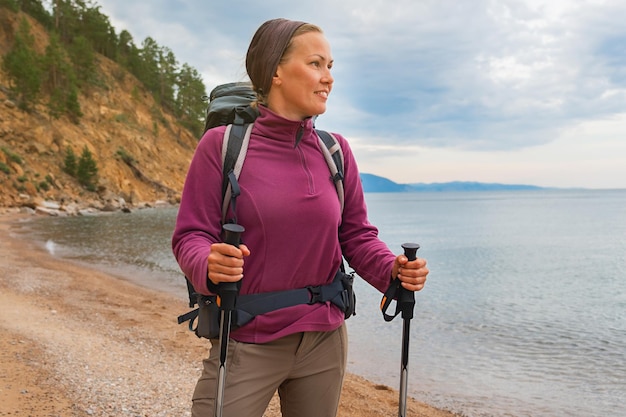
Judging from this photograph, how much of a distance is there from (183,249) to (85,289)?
12.7m

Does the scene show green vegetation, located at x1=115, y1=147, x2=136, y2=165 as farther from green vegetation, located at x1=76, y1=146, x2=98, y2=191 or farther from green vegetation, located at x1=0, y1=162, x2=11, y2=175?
green vegetation, located at x1=0, y1=162, x2=11, y2=175

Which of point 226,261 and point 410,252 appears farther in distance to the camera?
point 410,252

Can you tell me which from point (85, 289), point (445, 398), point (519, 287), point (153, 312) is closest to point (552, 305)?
point (519, 287)

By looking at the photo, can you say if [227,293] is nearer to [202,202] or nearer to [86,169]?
[202,202]

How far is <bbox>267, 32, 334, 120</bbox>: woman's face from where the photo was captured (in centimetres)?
221

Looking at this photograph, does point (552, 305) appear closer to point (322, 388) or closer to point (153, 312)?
point (153, 312)

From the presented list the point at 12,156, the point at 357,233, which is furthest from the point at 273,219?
the point at 12,156

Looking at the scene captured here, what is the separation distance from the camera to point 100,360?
7066 millimetres

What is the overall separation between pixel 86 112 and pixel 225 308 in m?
63.4

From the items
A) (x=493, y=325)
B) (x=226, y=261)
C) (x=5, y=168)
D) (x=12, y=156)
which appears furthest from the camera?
(x=12, y=156)

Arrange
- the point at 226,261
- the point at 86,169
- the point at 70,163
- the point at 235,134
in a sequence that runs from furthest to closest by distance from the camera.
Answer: the point at 86,169 → the point at 70,163 → the point at 235,134 → the point at 226,261

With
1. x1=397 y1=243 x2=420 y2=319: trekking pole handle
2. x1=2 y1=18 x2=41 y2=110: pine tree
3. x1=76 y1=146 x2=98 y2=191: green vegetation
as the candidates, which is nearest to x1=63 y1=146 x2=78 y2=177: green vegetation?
x1=76 y1=146 x2=98 y2=191: green vegetation

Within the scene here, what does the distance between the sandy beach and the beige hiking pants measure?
12.5 ft

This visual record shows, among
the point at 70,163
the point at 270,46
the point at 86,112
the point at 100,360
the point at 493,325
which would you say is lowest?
the point at 493,325
